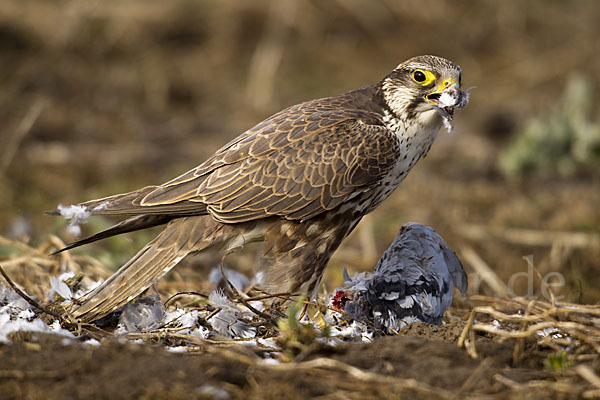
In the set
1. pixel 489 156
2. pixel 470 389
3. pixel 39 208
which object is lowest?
pixel 39 208

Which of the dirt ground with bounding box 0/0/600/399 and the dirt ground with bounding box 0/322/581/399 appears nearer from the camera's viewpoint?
the dirt ground with bounding box 0/322/581/399

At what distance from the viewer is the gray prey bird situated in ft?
11.9

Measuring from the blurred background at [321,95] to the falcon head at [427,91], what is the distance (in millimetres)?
1628

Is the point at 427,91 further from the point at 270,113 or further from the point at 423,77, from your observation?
the point at 270,113

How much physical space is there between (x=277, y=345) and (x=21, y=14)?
28.0 feet

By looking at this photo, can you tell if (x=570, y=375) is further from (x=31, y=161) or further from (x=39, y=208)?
(x=31, y=161)

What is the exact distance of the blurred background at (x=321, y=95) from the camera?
21.0ft

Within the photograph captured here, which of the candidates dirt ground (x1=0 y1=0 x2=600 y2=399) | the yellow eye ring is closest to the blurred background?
dirt ground (x1=0 y1=0 x2=600 y2=399)

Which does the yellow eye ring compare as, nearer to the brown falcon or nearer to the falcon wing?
the brown falcon

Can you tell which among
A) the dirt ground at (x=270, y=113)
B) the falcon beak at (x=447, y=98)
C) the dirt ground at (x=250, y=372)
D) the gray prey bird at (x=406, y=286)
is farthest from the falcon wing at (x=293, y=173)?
the dirt ground at (x=250, y=372)

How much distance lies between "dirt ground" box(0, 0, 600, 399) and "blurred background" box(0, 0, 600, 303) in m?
0.03

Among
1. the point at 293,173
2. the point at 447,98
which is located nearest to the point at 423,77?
the point at 447,98

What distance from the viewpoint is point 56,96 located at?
925cm

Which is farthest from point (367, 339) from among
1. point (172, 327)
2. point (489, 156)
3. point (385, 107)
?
point (489, 156)
